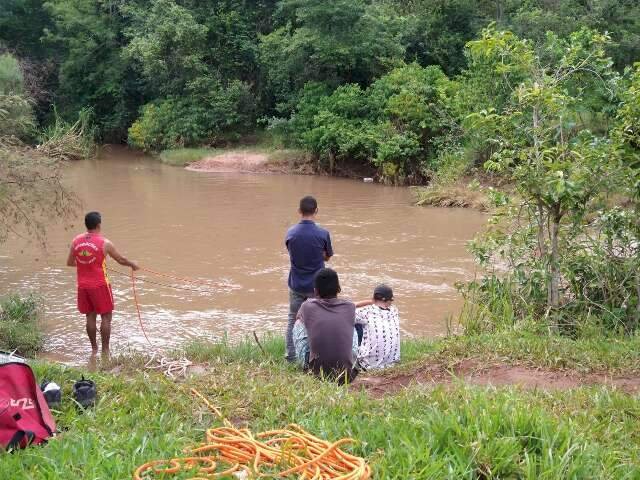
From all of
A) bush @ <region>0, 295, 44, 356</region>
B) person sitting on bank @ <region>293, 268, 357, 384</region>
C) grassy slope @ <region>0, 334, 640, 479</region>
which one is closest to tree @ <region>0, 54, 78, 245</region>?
bush @ <region>0, 295, 44, 356</region>

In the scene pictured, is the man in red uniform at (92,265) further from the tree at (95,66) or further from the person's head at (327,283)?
the tree at (95,66)

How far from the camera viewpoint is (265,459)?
3.47 meters

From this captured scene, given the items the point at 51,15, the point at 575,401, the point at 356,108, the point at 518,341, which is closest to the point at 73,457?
the point at 575,401

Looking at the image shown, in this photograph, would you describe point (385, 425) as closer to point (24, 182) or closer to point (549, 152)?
point (549, 152)

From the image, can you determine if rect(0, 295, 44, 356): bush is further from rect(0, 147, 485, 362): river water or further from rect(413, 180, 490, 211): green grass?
rect(413, 180, 490, 211): green grass

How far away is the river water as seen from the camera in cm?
945

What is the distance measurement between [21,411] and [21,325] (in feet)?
16.6

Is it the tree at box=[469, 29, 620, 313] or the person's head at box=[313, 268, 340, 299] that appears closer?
the person's head at box=[313, 268, 340, 299]

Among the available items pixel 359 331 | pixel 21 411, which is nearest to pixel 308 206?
pixel 359 331

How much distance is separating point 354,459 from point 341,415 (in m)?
0.68

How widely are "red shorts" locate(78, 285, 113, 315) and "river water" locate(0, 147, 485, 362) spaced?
0.77m

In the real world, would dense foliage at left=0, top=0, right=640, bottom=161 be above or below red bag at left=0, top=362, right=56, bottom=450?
above

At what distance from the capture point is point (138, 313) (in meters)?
9.48

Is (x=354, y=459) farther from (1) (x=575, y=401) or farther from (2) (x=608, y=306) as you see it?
(2) (x=608, y=306)
